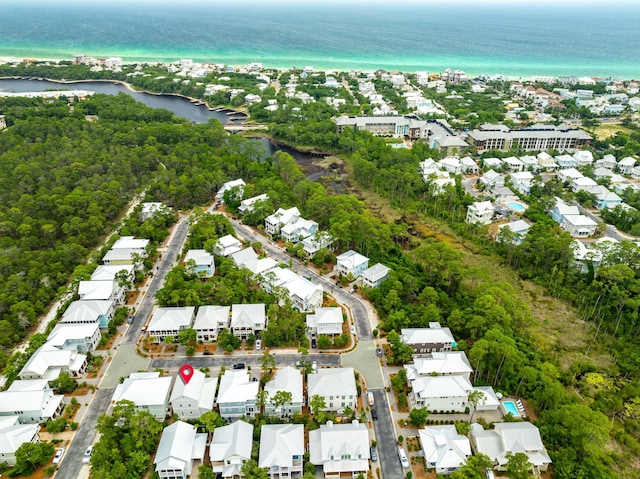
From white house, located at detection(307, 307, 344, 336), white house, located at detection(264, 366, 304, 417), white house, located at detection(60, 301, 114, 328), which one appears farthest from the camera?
white house, located at detection(60, 301, 114, 328)

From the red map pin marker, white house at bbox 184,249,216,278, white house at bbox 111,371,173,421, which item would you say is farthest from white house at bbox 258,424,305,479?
white house at bbox 184,249,216,278

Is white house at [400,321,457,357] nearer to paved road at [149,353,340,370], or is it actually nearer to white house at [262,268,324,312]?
paved road at [149,353,340,370]

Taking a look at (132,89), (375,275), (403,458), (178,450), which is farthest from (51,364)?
(132,89)

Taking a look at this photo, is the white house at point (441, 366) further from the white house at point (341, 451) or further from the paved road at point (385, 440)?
the white house at point (341, 451)

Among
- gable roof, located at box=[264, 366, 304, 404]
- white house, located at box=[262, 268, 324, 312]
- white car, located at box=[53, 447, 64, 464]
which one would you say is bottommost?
white car, located at box=[53, 447, 64, 464]

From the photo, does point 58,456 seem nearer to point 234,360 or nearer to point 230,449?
point 230,449

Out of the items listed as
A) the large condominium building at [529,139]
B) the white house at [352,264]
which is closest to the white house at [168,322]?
the white house at [352,264]
